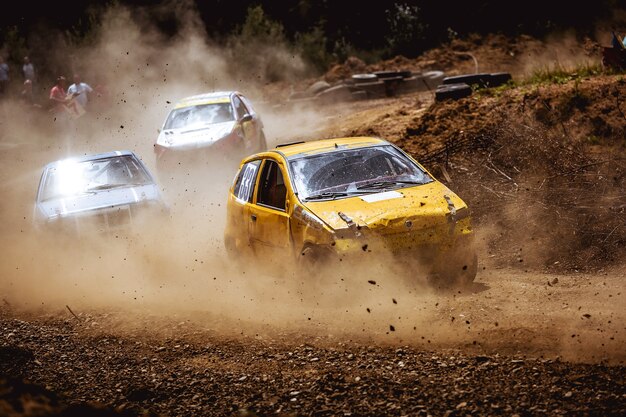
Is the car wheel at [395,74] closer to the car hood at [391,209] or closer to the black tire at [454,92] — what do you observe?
the black tire at [454,92]

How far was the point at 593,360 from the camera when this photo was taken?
19.0 feet

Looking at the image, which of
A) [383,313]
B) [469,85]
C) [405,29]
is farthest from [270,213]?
[405,29]

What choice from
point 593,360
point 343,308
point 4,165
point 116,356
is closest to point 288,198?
point 343,308

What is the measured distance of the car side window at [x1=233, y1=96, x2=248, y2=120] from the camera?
55.9ft

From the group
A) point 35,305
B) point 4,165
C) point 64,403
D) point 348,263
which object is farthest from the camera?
point 4,165

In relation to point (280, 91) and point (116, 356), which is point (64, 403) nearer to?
point (116, 356)

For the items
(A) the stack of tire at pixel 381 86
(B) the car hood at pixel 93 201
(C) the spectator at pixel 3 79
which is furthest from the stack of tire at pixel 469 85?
(C) the spectator at pixel 3 79

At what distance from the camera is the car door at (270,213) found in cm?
852

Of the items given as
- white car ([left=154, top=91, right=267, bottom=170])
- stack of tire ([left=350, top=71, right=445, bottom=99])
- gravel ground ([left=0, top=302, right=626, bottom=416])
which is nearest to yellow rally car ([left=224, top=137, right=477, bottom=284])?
gravel ground ([left=0, top=302, right=626, bottom=416])

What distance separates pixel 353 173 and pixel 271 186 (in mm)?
1025

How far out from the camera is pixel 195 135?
639 inches

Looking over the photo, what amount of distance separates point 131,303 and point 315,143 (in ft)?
9.78

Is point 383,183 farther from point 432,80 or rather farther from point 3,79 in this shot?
point 3,79

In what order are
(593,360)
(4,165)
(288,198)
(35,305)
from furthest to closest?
(4,165) → (35,305) → (288,198) → (593,360)
